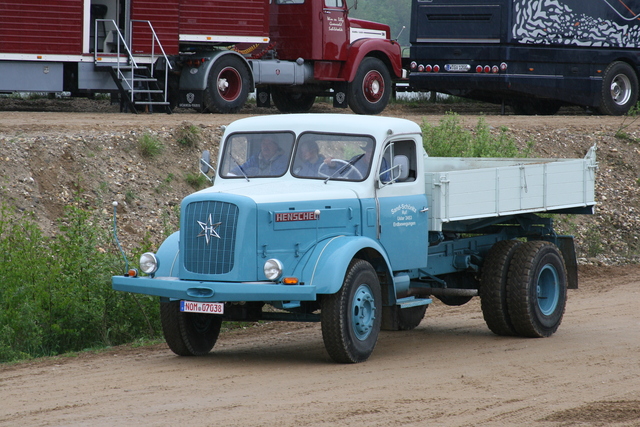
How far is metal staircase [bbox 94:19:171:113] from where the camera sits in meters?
20.6

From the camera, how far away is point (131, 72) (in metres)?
20.9

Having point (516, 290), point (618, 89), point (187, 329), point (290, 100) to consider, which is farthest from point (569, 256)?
point (618, 89)

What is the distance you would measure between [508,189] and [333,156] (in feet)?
7.17

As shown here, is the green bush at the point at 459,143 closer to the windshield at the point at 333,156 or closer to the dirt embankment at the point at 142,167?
the dirt embankment at the point at 142,167

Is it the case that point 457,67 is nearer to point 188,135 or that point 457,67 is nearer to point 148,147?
point 188,135

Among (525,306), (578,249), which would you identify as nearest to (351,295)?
(525,306)

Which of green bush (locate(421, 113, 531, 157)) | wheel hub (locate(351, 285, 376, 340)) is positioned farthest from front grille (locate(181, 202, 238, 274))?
green bush (locate(421, 113, 531, 157))

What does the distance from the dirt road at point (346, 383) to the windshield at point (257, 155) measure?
1810 mm

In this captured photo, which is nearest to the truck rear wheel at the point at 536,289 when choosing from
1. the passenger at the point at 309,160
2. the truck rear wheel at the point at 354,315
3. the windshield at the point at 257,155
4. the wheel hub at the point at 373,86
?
the truck rear wheel at the point at 354,315

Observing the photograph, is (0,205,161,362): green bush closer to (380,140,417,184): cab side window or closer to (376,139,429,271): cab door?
(376,139,429,271): cab door

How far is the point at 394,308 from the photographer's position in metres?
10.3

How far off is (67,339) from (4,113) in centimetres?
993

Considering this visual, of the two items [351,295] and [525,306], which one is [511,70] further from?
[351,295]

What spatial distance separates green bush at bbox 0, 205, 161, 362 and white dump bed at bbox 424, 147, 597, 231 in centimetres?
356
